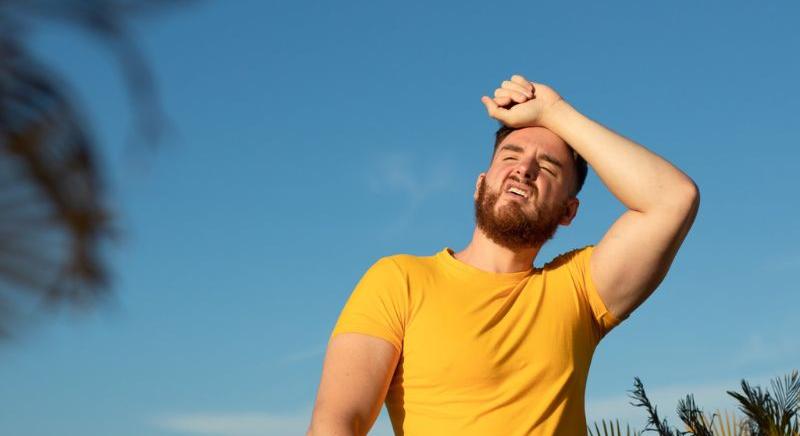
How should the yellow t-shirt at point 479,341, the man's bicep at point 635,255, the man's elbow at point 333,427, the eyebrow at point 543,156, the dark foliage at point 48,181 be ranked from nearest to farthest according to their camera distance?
the dark foliage at point 48,181 < the man's elbow at point 333,427 < the yellow t-shirt at point 479,341 < the man's bicep at point 635,255 < the eyebrow at point 543,156

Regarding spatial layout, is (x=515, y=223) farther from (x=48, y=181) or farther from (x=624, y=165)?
(x=48, y=181)

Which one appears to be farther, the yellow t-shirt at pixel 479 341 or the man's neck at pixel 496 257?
the man's neck at pixel 496 257

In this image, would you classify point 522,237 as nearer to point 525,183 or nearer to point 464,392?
point 525,183

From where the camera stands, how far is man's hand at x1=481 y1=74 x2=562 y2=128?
3.60 m

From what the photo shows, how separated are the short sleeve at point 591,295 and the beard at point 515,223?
0.15m

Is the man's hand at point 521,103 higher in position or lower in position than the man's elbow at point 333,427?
higher

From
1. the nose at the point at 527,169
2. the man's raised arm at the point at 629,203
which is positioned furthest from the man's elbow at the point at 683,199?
the nose at the point at 527,169

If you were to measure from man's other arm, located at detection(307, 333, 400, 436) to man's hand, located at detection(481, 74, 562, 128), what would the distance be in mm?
989

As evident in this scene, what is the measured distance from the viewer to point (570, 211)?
3.62 meters

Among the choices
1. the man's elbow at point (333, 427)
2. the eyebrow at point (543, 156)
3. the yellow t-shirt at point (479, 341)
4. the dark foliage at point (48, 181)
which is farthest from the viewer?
the eyebrow at point (543, 156)

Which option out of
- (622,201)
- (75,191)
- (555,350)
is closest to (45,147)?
(75,191)

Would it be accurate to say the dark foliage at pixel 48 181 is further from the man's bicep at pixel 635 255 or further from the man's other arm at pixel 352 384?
the man's bicep at pixel 635 255

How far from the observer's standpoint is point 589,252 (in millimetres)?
3564

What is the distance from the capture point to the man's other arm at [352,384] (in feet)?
10.2
